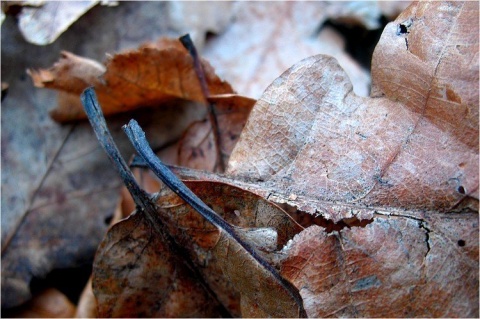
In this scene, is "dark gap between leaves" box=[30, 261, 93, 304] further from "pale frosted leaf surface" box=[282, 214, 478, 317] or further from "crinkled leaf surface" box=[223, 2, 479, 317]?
"pale frosted leaf surface" box=[282, 214, 478, 317]

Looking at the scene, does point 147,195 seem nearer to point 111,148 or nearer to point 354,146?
point 111,148

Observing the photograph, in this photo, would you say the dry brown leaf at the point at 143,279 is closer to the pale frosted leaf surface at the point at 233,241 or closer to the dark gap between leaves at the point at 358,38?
the pale frosted leaf surface at the point at 233,241

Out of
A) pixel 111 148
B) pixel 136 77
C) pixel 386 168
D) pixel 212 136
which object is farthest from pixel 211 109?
pixel 386 168

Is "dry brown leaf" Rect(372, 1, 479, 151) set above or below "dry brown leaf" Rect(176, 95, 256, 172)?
above

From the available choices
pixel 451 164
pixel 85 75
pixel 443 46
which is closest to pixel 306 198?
pixel 451 164

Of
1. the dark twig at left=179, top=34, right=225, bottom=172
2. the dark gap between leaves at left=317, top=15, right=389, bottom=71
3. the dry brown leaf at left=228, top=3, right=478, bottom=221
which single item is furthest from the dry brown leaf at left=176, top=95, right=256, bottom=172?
the dark gap between leaves at left=317, top=15, right=389, bottom=71

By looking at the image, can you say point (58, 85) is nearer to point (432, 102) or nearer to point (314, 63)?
point (314, 63)
